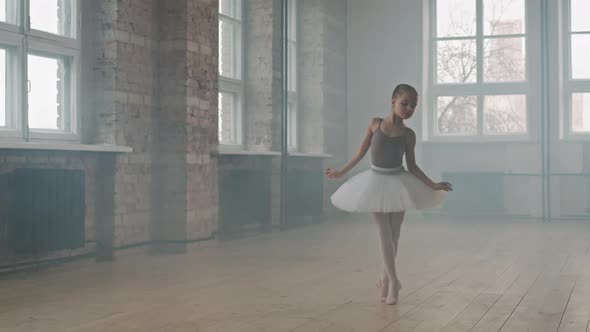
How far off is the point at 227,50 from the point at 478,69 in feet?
16.1

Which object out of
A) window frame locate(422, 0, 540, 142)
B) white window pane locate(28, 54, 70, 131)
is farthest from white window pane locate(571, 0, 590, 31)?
white window pane locate(28, 54, 70, 131)

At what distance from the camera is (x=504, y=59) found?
1286 cm

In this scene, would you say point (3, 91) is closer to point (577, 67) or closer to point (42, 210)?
point (42, 210)

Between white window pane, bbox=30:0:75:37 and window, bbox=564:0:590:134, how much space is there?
27.2ft

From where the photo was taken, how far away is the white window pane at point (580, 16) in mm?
12484

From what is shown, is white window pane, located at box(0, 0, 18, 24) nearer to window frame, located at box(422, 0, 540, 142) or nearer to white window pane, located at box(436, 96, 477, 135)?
window frame, located at box(422, 0, 540, 142)

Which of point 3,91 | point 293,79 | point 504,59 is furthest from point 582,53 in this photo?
point 3,91

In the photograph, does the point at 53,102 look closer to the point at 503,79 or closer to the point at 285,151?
the point at 285,151

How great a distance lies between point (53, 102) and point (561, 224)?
24.3 ft

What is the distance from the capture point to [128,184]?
7398mm

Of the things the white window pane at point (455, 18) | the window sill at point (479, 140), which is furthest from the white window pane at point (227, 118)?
the white window pane at point (455, 18)

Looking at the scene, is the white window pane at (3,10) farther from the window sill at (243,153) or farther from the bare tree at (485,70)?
the bare tree at (485,70)

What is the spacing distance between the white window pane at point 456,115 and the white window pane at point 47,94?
759 cm

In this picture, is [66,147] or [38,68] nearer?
[66,147]
